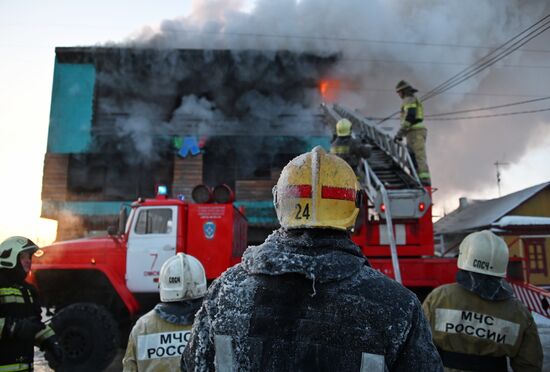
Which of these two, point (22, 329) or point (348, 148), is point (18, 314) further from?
point (348, 148)

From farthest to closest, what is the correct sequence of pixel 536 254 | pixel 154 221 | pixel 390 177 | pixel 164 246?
pixel 536 254
pixel 390 177
pixel 154 221
pixel 164 246

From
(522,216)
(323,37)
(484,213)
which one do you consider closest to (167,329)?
(323,37)

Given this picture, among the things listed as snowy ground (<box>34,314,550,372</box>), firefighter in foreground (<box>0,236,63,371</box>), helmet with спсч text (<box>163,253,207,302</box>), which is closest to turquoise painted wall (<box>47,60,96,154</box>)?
snowy ground (<box>34,314,550,372</box>)

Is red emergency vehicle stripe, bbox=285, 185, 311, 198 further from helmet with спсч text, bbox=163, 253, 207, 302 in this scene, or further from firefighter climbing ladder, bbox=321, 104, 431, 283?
firefighter climbing ladder, bbox=321, 104, 431, 283

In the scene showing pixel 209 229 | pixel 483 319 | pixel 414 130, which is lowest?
pixel 483 319

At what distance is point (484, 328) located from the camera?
2660 mm

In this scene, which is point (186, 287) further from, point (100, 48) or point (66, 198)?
point (100, 48)

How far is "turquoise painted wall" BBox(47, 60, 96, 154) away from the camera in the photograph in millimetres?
16844

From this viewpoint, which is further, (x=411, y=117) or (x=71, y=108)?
(x=71, y=108)

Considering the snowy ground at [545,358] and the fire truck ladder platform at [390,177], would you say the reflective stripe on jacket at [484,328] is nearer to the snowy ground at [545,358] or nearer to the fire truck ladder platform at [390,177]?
the fire truck ladder platform at [390,177]

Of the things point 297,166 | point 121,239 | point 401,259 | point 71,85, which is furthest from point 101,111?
point 297,166

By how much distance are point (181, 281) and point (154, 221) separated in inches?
156

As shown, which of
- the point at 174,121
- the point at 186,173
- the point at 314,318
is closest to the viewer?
the point at 314,318

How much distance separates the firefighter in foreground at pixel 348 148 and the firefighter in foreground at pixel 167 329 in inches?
183
